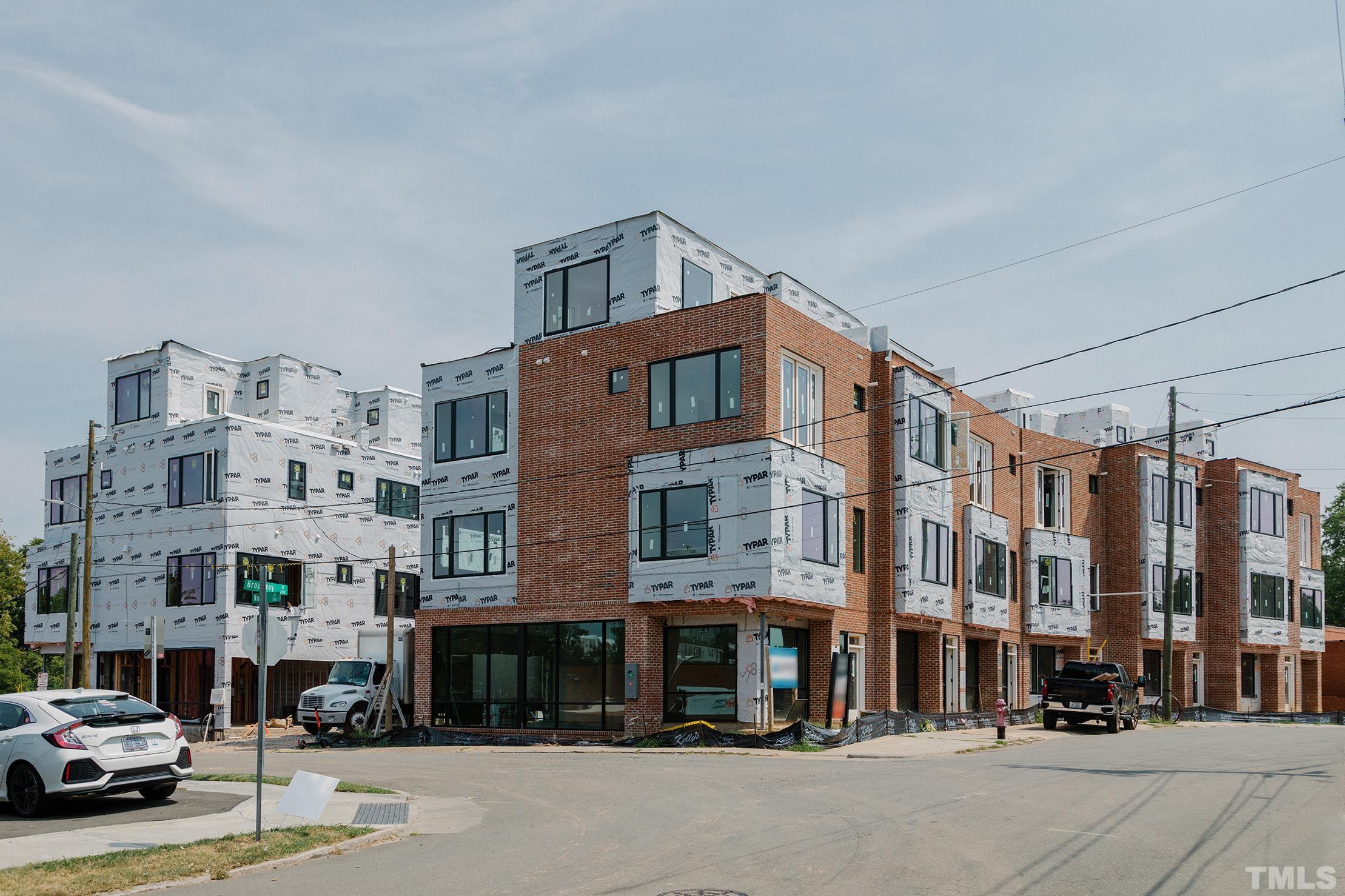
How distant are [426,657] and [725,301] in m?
13.9

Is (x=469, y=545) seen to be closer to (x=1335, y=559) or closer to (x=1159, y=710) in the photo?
(x=1159, y=710)

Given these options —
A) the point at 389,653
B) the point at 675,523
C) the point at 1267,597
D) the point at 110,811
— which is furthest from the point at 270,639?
the point at 1267,597

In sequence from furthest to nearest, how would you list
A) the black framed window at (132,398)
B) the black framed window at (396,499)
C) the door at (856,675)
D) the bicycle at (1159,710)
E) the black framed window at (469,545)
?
1. the black framed window at (396,499)
2. the black framed window at (132,398)
3. the bicycle at (1159,710)
4. the black framed window at (469,545)
5. the door at (856,675)

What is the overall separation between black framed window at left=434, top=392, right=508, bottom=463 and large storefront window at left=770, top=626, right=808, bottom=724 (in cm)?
971

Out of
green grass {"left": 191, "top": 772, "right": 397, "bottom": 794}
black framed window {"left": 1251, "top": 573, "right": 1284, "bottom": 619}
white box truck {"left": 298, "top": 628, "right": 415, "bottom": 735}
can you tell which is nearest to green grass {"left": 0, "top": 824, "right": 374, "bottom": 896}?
green grass {"left": 191, "top": 772, "right": 397, "bottom": 794}

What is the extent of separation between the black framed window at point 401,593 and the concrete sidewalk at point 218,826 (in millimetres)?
30809

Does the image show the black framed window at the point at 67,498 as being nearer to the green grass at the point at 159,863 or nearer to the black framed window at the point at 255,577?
the black framed window at the point at 255,577

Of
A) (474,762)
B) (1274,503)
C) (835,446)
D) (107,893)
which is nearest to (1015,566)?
(835,446)

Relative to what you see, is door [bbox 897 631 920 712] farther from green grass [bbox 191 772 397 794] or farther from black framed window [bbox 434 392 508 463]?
green grass [bbox 191 772 397 794]

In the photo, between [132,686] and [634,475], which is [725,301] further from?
[132,686]

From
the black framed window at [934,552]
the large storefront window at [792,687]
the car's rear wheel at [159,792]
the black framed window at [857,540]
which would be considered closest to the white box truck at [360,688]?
the large storefront window at [792,687]

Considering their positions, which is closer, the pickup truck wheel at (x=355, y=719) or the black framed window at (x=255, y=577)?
the pickup truck wheel at (x=355, y=719)

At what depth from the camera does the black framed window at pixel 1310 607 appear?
56.8 m

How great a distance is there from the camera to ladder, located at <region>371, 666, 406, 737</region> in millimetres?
→ 33312
